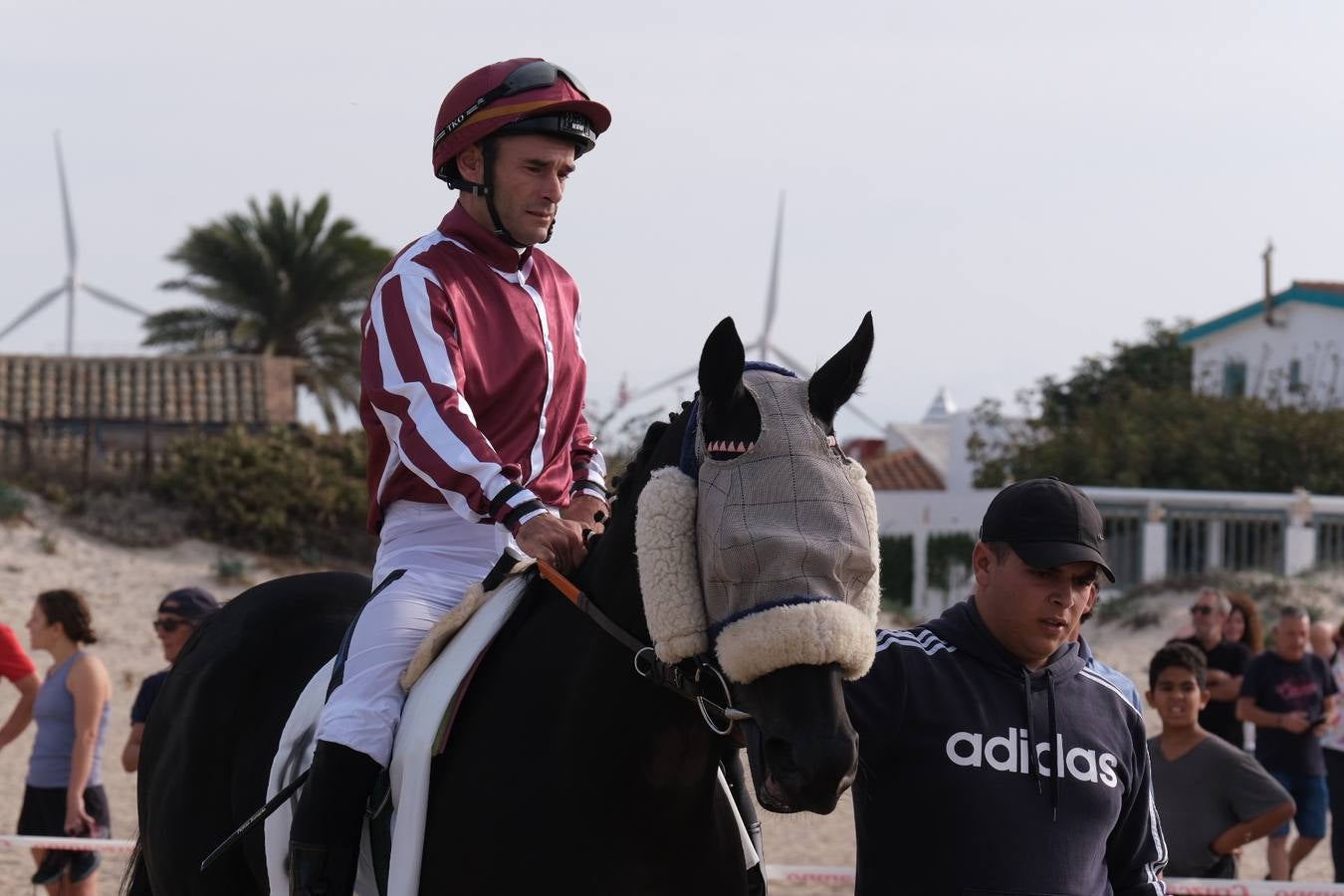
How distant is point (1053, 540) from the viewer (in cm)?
373

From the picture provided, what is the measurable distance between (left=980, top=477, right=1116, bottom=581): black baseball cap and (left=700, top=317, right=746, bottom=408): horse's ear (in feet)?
2.44

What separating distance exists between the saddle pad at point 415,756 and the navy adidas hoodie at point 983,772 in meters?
0.83

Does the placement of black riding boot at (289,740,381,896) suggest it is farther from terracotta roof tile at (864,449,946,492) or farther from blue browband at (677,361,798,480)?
terracotta roof tile at (864,449,946,492)

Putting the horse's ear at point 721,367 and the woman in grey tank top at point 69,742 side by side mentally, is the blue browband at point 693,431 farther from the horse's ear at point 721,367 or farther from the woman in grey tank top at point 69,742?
the woman in grey tank top at point 69,742

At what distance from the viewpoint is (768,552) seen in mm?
3135

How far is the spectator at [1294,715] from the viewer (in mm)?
10609

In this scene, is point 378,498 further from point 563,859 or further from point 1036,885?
point 1036,885

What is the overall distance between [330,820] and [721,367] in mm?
1378

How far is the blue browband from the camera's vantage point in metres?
3.38

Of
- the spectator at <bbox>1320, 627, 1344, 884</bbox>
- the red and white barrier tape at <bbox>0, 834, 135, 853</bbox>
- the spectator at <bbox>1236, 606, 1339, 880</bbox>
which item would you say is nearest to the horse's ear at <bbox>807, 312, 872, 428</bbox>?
the red and white barrier tape at <bbox>0, 834, 135, 853</bbox>

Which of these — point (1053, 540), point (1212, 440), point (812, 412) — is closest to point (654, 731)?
point (812, 412)

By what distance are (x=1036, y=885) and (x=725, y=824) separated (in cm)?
68

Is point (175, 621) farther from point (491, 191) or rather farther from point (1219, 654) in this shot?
point (1219, 654)

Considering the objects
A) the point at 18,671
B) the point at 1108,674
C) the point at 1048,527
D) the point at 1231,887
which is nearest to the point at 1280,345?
Answer: the point at 1231,887
